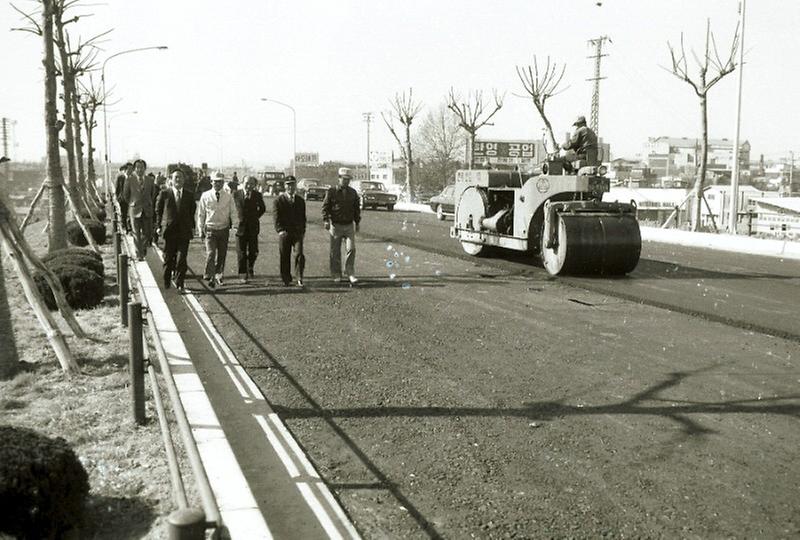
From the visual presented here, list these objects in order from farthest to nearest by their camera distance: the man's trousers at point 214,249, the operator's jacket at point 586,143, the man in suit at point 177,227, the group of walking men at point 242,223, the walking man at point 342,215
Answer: the operator's jacket at point 586,143
the walking man at point 342,215
the man's trousers at point 214,249
the group of walking men at point 242,223
the man in suit at point 177,227

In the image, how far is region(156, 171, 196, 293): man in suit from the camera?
1279cm

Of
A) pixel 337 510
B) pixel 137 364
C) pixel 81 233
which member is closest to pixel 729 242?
pixel 81 233

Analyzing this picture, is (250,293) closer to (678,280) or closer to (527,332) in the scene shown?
(527,332)

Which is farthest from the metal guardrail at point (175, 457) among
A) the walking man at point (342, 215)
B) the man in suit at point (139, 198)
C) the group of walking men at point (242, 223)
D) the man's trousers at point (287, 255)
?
the man in suit at point (139, 198)

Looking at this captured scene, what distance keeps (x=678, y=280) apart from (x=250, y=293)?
26.8ft

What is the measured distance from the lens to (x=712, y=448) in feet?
19.0

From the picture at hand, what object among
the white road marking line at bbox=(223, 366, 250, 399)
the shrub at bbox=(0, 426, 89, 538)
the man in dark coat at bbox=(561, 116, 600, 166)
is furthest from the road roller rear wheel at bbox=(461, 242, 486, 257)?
the shrub at bbox=(0, 426, 89, 538)

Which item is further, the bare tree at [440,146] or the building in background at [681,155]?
the building in background at [681,155]

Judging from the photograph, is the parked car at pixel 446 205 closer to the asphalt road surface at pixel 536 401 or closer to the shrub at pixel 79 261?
the asphalt road surface at pixel 536 401

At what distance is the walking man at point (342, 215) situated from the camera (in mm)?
13906

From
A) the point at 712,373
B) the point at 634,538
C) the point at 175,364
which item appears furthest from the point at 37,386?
the point at 712,373

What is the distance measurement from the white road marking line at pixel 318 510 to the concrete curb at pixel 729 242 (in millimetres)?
19378

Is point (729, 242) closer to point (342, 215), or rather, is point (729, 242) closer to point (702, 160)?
point (702, 160)

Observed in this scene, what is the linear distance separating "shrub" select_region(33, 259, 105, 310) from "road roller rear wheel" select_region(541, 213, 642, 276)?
8.24 m
